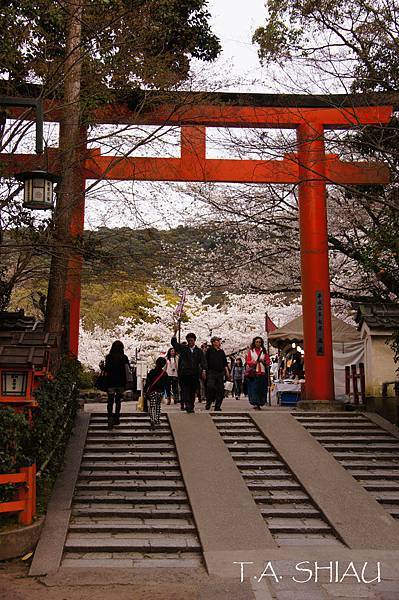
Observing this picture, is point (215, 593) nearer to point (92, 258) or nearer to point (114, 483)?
point (114, 483)

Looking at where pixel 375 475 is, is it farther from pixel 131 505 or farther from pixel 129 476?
pixel 131 505

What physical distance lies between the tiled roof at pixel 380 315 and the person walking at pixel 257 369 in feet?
8.30

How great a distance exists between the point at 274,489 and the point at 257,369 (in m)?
4.76

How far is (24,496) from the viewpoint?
7.11 meters

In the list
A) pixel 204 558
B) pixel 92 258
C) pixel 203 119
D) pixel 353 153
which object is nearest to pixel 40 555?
pixel 204 558

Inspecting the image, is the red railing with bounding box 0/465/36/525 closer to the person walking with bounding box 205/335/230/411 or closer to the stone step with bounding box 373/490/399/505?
the stone step with bounding box 373/490/399/505

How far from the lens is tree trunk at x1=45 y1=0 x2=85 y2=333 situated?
35.1 ft

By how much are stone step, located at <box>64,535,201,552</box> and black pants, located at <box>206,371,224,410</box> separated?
6425 millimetres

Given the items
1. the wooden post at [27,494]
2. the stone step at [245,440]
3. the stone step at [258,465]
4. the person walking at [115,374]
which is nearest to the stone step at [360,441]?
the stone step at [245,440]

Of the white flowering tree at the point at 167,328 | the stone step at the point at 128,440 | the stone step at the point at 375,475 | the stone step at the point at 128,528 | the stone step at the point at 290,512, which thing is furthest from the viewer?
the white flowering tree at the point at 167,328

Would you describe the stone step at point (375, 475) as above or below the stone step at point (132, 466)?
below

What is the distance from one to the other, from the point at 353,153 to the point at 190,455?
7867 mm

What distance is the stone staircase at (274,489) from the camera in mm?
7820

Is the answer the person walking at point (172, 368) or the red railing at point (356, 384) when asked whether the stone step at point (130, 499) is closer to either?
the red railing at point (356, 384)
